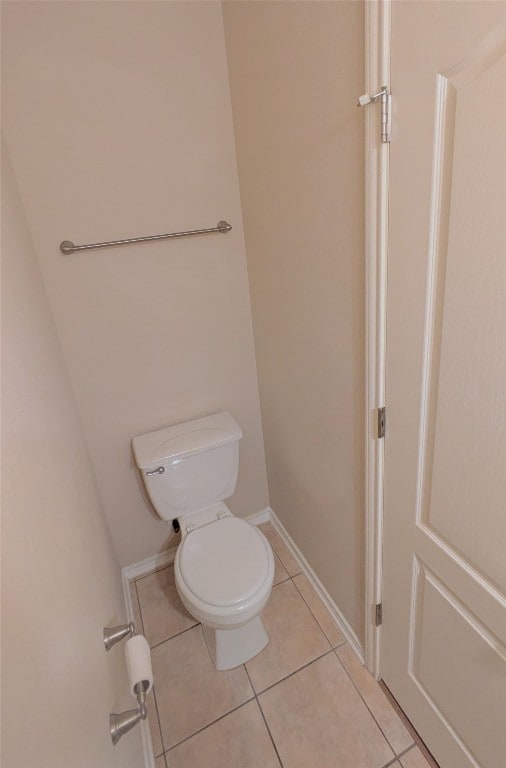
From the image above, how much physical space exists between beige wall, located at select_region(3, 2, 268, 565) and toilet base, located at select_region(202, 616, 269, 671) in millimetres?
607

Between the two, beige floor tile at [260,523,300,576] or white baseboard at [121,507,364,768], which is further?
beige floor tile at [260,523,300,576]

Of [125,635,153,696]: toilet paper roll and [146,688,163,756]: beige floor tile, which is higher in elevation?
[125,635,153,696]: toilet paper roll

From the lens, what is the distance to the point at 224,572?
4.72 feet

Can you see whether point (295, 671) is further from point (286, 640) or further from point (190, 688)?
point (190, 688)

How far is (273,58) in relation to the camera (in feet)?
3.75

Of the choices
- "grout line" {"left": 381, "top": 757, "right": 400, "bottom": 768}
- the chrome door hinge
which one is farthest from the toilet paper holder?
the chrome door hinge

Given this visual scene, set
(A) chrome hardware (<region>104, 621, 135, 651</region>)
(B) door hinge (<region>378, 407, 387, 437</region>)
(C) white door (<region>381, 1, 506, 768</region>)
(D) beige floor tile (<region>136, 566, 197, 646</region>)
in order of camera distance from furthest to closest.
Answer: (D) beige floor tile (<region>136, 566, 197, 646</region>)
(B) door hinge (<region>378, 407, 387, 437</region>)
(A) chrome hardware (<region>104, 621, 135, 651</region>)
(C) white door (<region>381, 1, 506, 768</region>)

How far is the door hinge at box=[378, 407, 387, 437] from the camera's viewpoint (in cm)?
104

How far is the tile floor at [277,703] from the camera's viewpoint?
1288 mm

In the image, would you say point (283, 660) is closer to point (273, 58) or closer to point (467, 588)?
point (467, 588)

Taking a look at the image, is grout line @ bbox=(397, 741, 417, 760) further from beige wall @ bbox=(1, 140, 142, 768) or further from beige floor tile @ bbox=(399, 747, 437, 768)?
beige wall @ bbox=(1, 140, 142, 768)

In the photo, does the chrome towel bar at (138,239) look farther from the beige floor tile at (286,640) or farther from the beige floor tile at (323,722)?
the beige floor tile at (323,722)

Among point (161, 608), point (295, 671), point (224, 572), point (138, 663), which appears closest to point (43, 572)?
point (138, 663)

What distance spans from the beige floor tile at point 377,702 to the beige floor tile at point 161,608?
0.66 metres
